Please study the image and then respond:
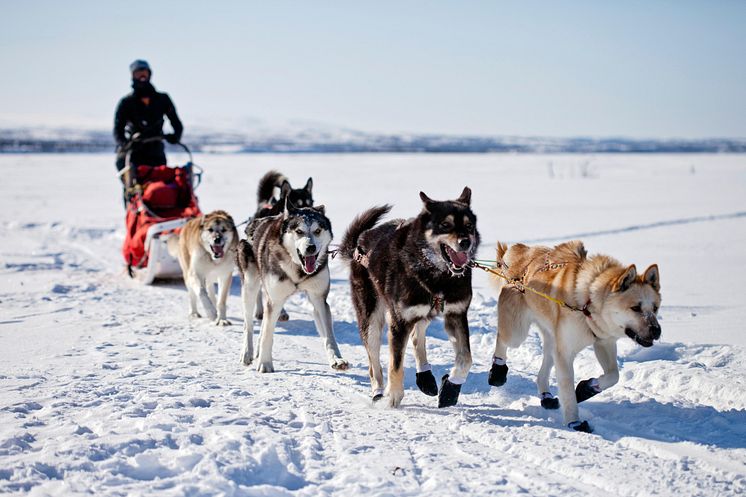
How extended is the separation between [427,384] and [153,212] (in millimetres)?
4936

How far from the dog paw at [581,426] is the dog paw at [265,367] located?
81.7 inches

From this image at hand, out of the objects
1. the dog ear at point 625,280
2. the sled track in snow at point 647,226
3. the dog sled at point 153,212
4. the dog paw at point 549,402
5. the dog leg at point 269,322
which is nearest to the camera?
the dog ear at point 625,280

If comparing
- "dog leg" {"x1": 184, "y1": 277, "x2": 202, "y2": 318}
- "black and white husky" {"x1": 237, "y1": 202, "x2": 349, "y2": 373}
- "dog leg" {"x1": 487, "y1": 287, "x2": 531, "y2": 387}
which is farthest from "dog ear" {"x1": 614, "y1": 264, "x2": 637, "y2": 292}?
"dog leg" {"x1": 184, "y1": 277, "x2": 202, "y2": 318}

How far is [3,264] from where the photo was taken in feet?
28.9

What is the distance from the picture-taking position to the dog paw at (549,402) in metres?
3.99

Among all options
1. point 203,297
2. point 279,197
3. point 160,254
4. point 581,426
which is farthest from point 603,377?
point 160,254

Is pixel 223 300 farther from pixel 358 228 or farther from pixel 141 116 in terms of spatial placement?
pixel 141 116

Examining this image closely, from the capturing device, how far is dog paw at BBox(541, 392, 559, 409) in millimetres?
3986

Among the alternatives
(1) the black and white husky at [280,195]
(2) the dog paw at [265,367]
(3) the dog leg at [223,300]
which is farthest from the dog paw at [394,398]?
(3) the dog leg at [223,300]

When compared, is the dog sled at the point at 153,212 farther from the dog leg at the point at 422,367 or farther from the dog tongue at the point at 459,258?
the dog tongue at the point at 459,258

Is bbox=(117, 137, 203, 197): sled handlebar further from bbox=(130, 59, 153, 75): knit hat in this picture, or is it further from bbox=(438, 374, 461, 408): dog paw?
bbox=(438, 374, 461, 408): dog paw

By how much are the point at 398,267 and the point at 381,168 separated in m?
25.3

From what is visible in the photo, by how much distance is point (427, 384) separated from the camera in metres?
4.07

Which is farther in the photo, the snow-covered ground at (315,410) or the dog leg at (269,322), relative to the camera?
the dog leg at (269,322)
